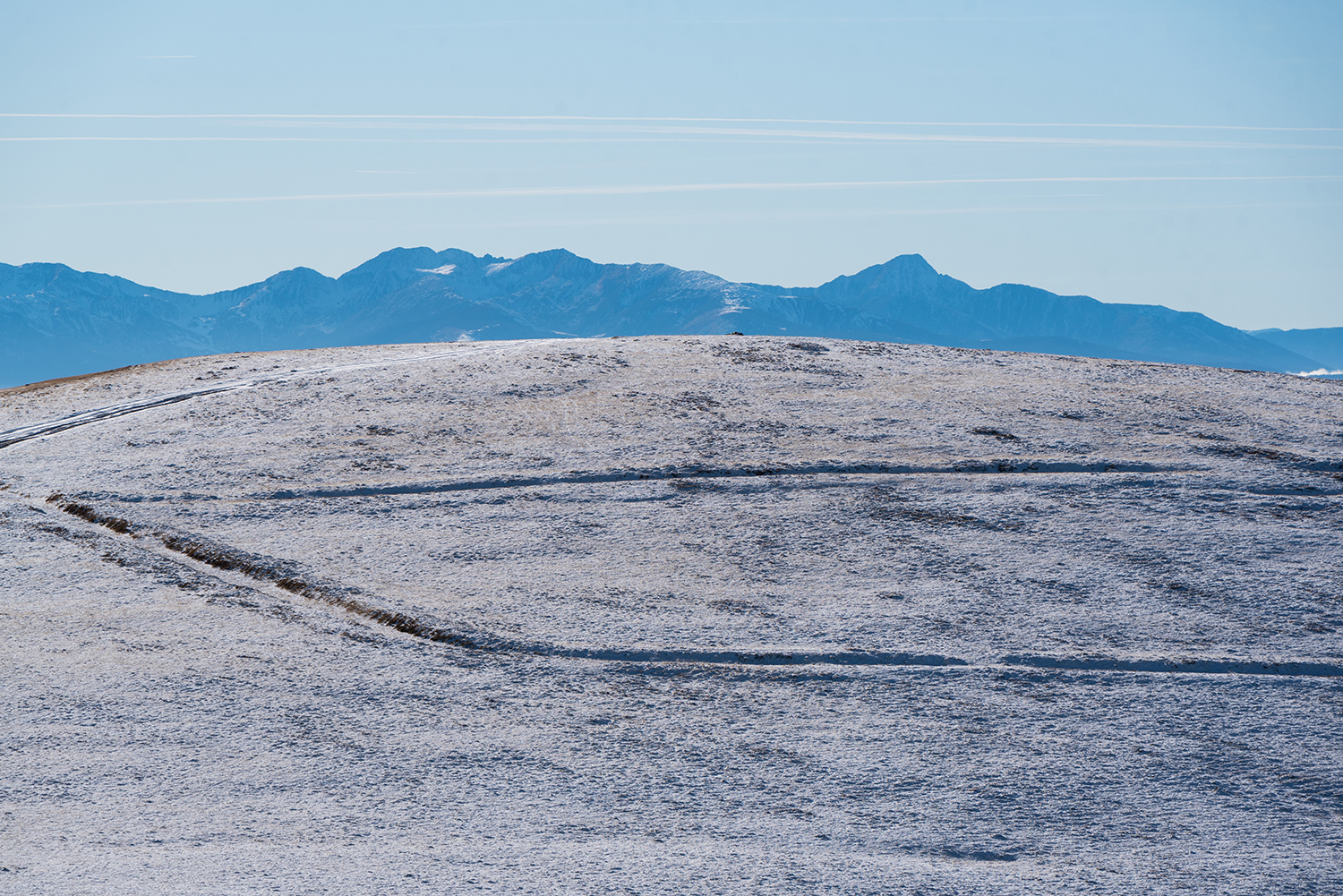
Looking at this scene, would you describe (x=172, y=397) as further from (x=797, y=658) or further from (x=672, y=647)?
(x=797, y=658)

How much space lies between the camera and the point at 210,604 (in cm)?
970

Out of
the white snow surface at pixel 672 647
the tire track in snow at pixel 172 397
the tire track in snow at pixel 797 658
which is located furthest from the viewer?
the tire track in snow at pixel 172 397

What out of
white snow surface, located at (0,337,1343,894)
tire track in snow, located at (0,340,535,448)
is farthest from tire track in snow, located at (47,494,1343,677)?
tire track in snow, located at (0,340,535,448)

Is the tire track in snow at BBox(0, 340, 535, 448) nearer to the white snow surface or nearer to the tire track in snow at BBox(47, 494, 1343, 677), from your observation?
the white snow surface

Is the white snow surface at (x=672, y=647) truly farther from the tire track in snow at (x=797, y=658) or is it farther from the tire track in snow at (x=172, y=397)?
the tire track in snow at (x=172, y=397)

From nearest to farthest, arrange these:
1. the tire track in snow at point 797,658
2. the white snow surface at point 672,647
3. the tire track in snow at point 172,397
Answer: the white snow surface at point 672,647, the tire track in snow at point 797,658, the tire track in snow at point 172,397

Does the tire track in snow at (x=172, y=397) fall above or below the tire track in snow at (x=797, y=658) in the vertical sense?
above

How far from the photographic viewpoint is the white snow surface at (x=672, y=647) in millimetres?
5965

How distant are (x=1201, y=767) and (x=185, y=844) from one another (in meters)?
6.62

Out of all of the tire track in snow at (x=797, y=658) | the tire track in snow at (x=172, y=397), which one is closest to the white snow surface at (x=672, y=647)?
the tire track in snow at (x=797, y=658)

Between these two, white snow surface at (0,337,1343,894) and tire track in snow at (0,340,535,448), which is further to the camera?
tire track in snow at (0,340,535,448)

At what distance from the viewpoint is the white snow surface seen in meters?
5.96

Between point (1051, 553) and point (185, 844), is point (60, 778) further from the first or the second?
point (1051, 553)

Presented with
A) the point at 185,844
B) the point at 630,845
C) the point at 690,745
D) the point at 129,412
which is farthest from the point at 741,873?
the point at 129,412
